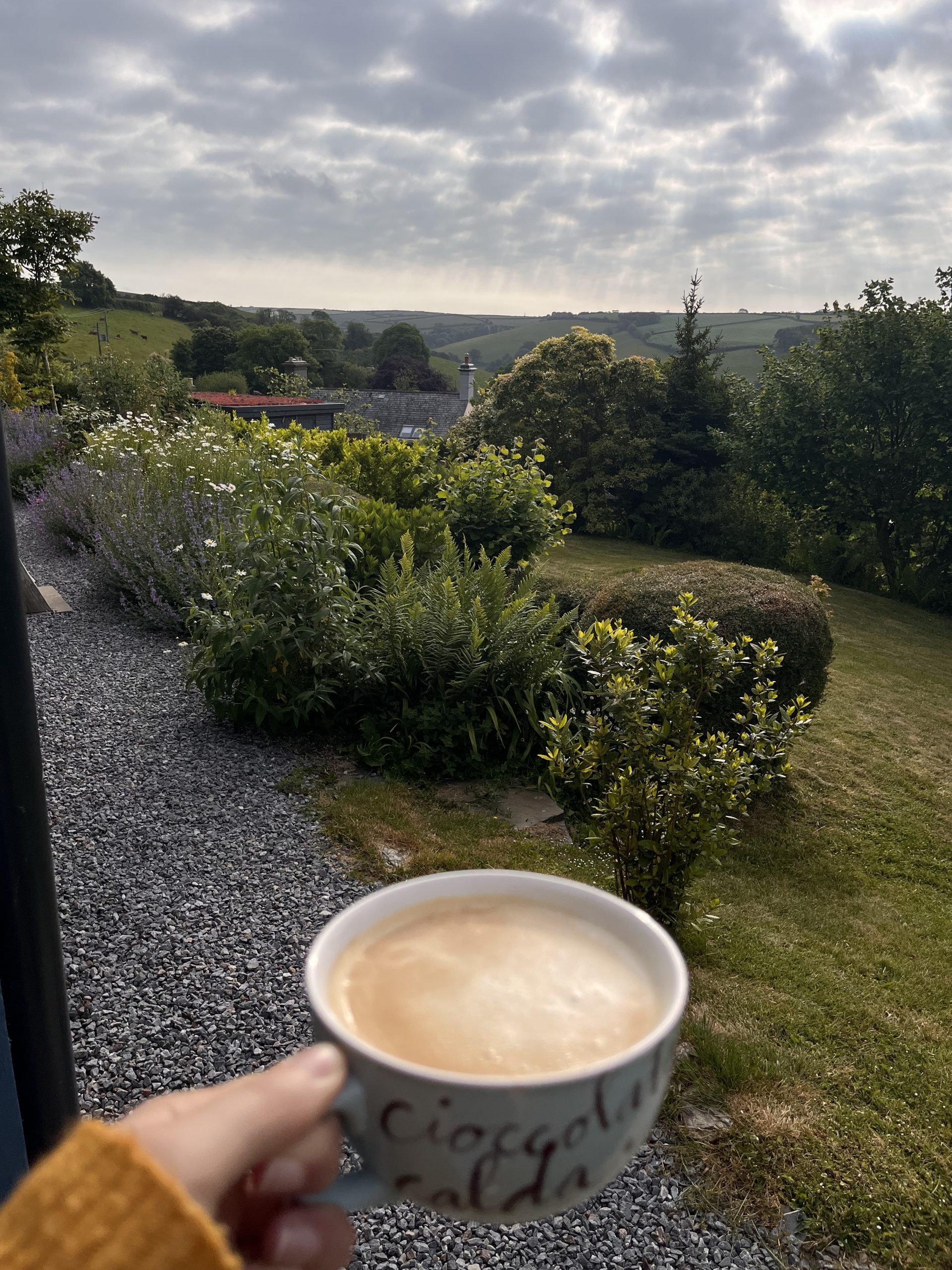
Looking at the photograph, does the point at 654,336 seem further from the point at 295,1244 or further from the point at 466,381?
the point at 295,1244

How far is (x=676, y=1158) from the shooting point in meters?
2.12

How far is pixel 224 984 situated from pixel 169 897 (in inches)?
22.6

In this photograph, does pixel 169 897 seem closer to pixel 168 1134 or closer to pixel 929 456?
pixel 168 1134

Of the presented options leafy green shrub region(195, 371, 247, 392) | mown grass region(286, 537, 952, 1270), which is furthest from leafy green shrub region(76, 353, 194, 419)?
leafy green shrub region(195, 371, 247, 392)

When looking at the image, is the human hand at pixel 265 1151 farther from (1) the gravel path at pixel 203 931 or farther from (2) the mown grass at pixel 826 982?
(2) the mown grass at pixel 826 982

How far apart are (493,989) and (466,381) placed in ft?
120

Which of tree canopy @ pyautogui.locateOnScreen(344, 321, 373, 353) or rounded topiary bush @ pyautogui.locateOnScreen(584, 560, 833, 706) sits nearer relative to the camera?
rounded topiary bush @ pyautogui.locateOnScreen(584, 560, 833, 706)

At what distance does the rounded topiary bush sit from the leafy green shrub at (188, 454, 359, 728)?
5.34 feet

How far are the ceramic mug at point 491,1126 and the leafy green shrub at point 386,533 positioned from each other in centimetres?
517

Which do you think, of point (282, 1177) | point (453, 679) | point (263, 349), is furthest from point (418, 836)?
point (263, 349)

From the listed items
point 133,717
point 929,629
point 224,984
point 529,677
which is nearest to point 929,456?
point 929,629

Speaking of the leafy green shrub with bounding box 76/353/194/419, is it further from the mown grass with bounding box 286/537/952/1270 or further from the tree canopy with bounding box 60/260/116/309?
the tree canopy with bounding box 60/260/116/309

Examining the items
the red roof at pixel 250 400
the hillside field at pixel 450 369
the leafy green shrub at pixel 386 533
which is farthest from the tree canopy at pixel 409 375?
the leafy green shrub at pixel 386 533

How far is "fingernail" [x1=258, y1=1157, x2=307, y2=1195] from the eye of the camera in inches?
22.4
